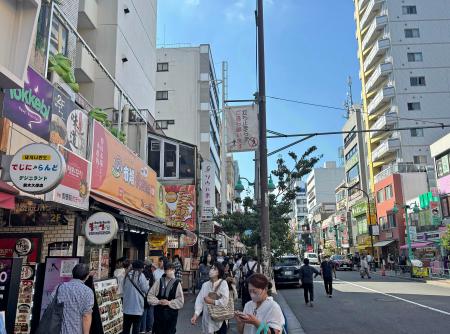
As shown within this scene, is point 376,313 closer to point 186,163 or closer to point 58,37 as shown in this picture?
point 58,37

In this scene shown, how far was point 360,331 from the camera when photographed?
33.6ft

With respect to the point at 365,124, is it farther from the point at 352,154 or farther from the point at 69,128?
the point at 69,128

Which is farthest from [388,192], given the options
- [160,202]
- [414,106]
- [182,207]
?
[160,202]

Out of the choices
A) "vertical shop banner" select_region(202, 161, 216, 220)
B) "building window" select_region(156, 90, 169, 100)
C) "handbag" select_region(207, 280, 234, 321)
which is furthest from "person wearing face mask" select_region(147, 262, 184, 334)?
"building window" select_region(156, 90, 169, 100)

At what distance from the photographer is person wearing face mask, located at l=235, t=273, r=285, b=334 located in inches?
155

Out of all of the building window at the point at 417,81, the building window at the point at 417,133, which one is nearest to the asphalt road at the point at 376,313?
the building window at the point at 417,133

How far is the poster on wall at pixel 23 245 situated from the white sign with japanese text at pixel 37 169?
137 inches

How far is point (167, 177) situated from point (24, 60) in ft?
57.4

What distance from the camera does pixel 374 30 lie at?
53.8m

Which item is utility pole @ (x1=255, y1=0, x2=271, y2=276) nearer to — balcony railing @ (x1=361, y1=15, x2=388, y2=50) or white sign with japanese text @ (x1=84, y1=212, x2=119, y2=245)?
white sign with japanese text @ (x1=84, y1=212, x2=119, y2=245)

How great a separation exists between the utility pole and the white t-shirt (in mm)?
6886

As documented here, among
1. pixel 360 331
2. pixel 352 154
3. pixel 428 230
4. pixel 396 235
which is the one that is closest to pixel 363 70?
pixel 352 154

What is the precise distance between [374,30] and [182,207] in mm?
43890

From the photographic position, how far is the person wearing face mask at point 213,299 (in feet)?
21.6
